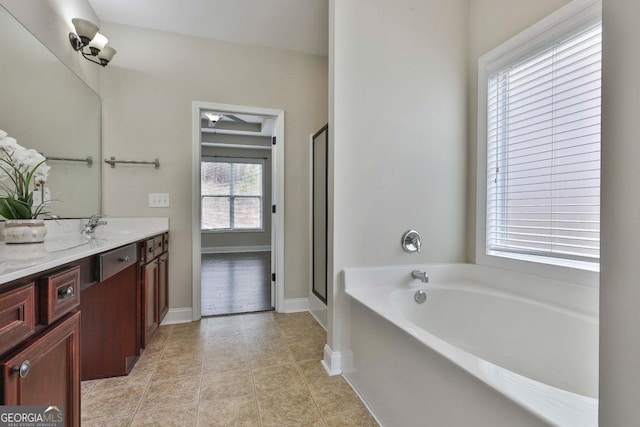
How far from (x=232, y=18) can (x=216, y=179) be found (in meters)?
4.57

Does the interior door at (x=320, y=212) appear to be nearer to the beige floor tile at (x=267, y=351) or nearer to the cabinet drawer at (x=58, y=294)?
the beige floor tile at (x=267, y=351)

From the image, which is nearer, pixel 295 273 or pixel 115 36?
pixel 115 36

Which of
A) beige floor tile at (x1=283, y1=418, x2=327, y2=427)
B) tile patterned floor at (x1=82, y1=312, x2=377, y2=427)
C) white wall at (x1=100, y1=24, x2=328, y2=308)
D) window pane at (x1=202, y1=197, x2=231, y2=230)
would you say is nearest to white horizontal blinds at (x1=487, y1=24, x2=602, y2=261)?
tile patterned floor at (x1=82, y1=312, x2=377, y2=427)

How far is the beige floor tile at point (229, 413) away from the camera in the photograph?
140cm

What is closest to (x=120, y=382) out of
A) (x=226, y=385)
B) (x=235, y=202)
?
(x=226, y=385)

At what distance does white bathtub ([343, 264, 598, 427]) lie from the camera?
826 millimetres

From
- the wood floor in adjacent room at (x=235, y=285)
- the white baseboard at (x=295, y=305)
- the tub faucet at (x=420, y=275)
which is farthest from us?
the wood floor in adjacent room at (x=235, y=285)

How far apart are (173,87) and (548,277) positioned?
3.14 meters

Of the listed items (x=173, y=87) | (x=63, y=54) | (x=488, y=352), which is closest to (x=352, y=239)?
(x=488, y=352)

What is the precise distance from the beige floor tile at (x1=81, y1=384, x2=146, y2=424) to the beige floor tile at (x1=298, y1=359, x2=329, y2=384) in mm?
910

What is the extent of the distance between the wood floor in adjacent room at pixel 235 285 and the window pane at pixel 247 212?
1.06 metres

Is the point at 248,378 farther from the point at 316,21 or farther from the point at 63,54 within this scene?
the point at 316,21

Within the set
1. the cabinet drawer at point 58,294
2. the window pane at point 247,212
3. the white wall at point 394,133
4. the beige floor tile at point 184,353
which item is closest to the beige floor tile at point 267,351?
the beige floor tile at point 184,353

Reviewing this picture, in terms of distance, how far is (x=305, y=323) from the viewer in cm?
266
